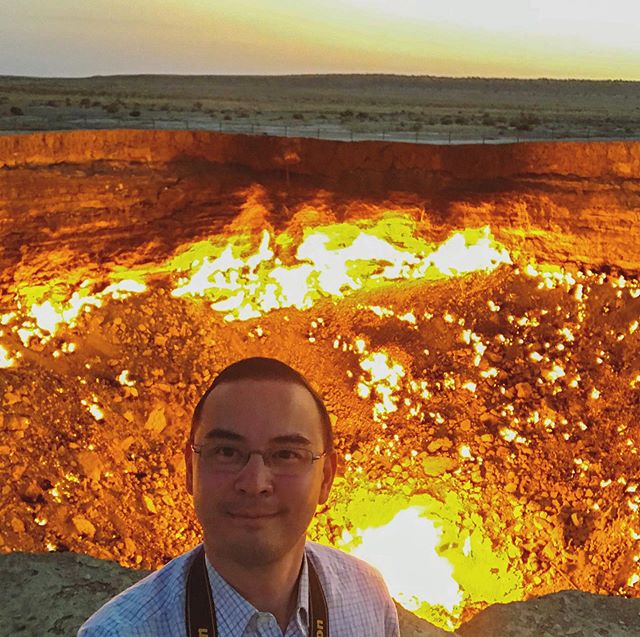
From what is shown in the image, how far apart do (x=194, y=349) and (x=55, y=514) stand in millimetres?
2790

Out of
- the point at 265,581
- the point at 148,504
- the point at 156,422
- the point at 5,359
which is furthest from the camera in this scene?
the point at 156,422

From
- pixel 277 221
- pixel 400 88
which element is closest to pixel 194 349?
pixel 277 221

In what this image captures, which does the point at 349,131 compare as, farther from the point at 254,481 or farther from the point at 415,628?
the point at 254,481

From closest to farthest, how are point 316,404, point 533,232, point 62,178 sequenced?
1. point 316,404
2. point 62,178
3. point 533,232

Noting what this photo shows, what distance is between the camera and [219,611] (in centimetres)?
176

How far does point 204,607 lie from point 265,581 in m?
0.18

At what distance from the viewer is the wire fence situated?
2897 cm

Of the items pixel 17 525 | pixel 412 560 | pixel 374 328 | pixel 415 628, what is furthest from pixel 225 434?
pixel 374 328

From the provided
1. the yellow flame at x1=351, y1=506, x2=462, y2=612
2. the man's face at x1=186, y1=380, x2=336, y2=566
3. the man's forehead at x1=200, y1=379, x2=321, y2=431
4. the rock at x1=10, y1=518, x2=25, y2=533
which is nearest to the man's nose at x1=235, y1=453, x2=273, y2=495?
the man's face at x1=186, y1=380, x2=336, y2=566

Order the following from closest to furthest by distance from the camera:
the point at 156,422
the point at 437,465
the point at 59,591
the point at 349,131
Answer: the point at 59,591 < the point at 156,422 < the point at 437,465 < the point at 349,131

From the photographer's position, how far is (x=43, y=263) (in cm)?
818

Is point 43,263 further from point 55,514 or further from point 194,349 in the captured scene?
point 55,514

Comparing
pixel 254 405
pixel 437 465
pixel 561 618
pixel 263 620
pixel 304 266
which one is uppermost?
pixel 304 266

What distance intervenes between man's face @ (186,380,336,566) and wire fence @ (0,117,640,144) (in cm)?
2765
